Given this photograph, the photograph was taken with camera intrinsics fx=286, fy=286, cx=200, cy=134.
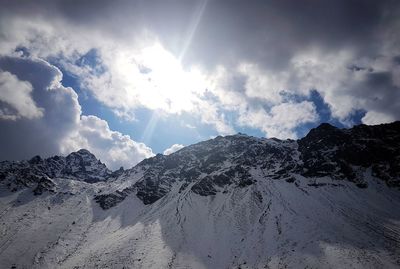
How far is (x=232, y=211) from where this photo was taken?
91.2 meters

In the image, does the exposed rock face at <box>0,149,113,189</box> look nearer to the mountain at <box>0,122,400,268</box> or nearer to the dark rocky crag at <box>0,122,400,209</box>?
the dark rocky crag at <box>0,122,400,209</box>

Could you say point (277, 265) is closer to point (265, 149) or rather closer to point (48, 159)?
point (265, 149)

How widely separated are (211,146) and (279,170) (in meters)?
56.2

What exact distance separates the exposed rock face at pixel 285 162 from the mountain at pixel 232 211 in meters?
0.52

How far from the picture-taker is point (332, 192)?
90125 mm

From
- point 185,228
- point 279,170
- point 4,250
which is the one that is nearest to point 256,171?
point 279,170

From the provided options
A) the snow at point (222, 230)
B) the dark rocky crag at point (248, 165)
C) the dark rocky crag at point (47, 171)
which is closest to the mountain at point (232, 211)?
the snow at point (222, 230)

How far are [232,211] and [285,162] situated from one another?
1687 inches

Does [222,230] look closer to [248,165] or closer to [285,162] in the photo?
[248,165]

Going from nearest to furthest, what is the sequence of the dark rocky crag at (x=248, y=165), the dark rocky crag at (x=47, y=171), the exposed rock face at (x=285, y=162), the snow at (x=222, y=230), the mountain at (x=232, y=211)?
the snow at (x=222, y=230)
the mountain at (x=232, y=211)
the exposed rock face at (x=285, y=162)
the dark rocky crag at (x=248, y=165)
the dark rocky crag at (x=47, y=171)

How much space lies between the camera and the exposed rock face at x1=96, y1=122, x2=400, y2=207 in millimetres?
100181

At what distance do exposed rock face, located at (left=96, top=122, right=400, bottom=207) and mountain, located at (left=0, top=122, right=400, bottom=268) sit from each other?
52 cm

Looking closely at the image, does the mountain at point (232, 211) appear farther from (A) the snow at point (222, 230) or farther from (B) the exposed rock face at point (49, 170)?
(B) the exposed rock face at point (49, 170)

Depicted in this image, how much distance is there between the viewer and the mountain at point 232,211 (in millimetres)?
64625
